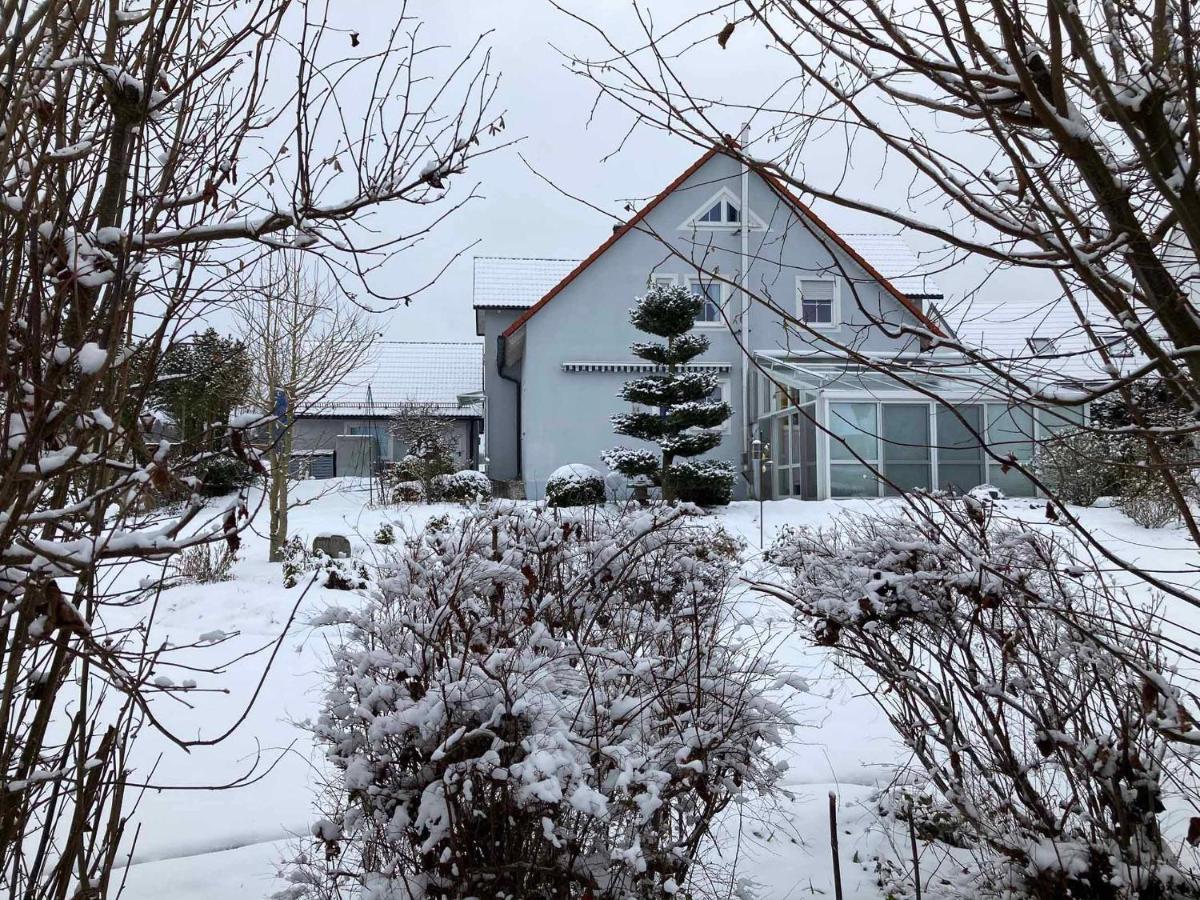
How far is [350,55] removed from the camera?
3018 mm

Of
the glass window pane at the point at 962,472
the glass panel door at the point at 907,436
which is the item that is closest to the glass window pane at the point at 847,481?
the glass panel door at the point at 907,436

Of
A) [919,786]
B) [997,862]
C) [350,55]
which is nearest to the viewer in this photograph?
[350,55]

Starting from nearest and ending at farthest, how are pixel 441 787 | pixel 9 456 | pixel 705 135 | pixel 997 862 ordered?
pixel 9 456
pixel 705 135
pixel 441 787
pixel 997 862

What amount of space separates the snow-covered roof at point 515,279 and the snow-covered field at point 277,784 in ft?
50.7

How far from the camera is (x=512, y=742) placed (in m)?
2.77

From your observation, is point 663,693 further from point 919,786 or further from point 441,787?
point 919,786

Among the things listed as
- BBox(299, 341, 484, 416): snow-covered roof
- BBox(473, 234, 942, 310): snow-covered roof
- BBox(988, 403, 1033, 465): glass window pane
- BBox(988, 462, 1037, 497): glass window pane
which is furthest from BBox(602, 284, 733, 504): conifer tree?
BBox(299, 341, 484, 416): snow-covered roof

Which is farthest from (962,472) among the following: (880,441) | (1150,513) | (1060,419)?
(1060,419)

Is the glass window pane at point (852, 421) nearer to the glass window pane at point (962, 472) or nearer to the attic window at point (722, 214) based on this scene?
the glass window pane at point (962, 472)

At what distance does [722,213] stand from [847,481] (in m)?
7.21

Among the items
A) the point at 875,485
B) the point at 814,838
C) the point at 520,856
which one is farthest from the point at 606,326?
the point at 520,856

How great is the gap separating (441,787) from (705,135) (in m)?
1.98

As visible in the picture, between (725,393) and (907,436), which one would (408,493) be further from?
(907,436)

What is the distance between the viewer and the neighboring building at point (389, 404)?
95.7ft
